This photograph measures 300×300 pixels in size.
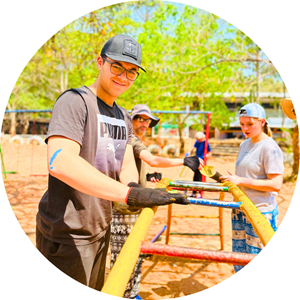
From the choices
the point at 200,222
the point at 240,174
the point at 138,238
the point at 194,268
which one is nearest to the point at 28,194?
the point at 200,222

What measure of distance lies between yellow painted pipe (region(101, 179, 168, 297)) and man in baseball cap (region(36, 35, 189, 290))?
0.15 m

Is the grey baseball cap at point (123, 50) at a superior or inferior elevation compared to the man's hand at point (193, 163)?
superior

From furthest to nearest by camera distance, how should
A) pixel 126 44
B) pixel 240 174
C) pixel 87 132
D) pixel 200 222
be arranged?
pixel 200 222 → pixel 240 174 → pixel 126 44 → pixel 87 132

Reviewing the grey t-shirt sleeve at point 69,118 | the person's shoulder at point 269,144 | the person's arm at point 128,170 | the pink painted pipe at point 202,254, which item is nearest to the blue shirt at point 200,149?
the person's shoulder at point 269,144

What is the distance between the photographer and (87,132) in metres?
1.32

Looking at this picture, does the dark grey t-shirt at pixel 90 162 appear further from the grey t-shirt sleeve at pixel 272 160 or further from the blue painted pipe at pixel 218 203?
the grey t-shirt sleeve at pixel 272 160

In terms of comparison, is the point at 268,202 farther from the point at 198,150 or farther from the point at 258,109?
the point at 198,150

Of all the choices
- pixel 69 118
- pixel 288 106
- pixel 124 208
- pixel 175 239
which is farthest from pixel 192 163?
pixel 175 239

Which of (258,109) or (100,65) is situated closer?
(100,65)

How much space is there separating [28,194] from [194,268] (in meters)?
4.77

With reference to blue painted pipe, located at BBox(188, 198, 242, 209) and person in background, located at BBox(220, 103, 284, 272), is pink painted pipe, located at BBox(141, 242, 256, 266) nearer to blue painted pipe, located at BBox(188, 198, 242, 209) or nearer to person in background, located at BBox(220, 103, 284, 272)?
blue painted pipe, located at BBox(188, 198, 242, 209)

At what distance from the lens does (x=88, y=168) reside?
3.65 ft

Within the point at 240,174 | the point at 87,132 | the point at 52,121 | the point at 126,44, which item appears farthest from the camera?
the point at 240,174

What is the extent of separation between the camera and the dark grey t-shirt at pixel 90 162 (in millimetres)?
1239
